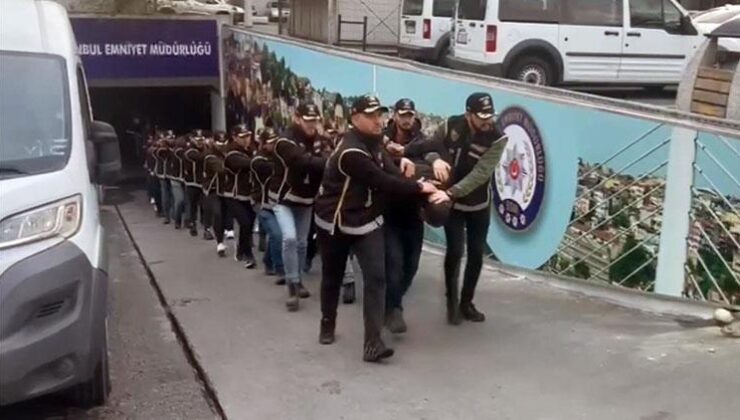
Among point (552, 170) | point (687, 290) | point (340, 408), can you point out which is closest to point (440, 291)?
point (552, 170)

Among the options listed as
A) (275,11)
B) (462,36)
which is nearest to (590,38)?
(462,36)

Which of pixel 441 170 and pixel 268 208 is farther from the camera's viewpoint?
pixel 268 208

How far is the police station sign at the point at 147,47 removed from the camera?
23859mm

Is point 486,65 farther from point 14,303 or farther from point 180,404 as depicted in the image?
point 14,303

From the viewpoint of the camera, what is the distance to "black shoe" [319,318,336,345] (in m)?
6.40

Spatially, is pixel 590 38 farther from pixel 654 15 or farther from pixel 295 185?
pixel 295 185

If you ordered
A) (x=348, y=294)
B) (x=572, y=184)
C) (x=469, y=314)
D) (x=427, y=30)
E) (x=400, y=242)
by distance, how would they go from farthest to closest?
(x=427, y=30)
(x=572, y=184)
(x=348, y=294)
(x=469, y=314)
(x=400, y=242)

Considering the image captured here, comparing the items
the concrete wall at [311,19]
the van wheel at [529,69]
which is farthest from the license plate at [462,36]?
the concrete wall at [311,19]

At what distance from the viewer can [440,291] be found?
7.97m

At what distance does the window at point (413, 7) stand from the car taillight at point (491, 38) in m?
3.18

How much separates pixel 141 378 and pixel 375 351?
4.96 ft

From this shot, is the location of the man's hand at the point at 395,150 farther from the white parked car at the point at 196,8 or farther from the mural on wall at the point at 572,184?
the white parked car at the point at 196,8

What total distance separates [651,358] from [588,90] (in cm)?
1113

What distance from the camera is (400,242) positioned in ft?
21.4
